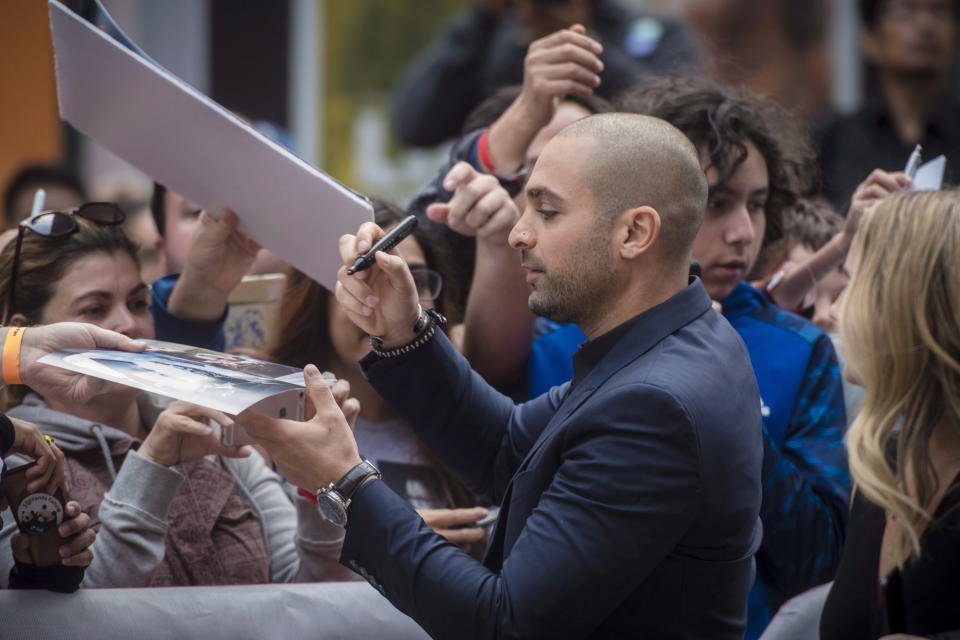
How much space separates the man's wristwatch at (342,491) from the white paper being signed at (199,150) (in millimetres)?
540

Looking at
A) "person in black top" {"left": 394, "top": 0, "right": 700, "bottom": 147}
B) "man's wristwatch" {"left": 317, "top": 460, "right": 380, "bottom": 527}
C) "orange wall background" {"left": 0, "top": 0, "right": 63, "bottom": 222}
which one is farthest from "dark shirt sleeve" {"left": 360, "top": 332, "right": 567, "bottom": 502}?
"orange wall background" {"left": 0, "top": 0, "right": 63, "bottom": 222}

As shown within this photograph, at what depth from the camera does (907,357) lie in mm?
1821

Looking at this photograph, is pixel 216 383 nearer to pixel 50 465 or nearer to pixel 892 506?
pixel 50 465

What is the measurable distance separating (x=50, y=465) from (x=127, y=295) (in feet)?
1.72

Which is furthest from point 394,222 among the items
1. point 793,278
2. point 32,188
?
point 32,188

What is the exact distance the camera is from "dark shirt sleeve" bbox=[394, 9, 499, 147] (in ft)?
14.8

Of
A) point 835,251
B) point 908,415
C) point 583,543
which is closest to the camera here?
point 583,543

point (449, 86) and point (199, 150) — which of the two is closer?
point (199, 150)

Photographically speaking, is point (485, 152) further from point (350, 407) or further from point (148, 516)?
point (148, 516)

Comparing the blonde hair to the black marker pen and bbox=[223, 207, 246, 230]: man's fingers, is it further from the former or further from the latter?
bbox=[223, 207, 246, 230]: man's fingers

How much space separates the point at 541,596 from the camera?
173cm

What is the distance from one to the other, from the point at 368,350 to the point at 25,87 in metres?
4.51

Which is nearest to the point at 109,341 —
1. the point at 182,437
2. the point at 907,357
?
the point at 182,437

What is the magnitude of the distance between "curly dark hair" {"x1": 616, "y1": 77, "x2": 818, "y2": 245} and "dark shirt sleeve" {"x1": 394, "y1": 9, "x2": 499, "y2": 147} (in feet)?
4.77
